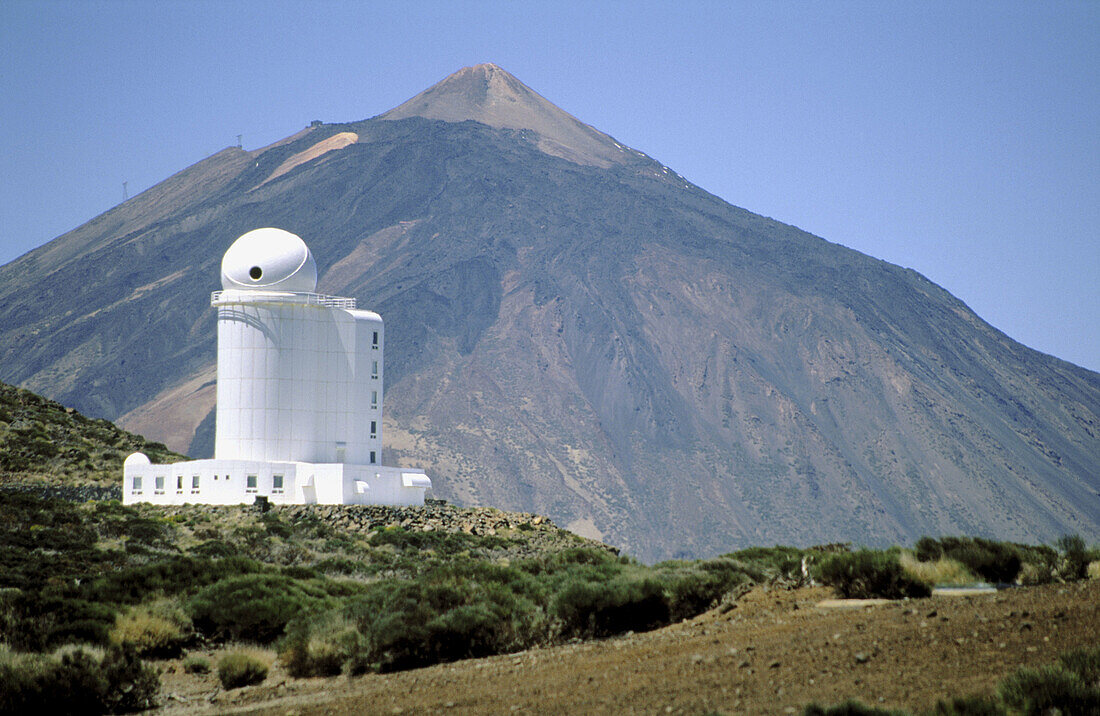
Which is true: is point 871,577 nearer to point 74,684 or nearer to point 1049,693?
point 1049,693

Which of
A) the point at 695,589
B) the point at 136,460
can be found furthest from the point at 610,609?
→ the point at 136,460

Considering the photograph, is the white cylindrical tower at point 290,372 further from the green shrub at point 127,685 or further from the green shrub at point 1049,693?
the green shrub at point 1049,693

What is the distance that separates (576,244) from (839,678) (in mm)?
148891

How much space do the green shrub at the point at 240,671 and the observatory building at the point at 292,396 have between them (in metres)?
23.2

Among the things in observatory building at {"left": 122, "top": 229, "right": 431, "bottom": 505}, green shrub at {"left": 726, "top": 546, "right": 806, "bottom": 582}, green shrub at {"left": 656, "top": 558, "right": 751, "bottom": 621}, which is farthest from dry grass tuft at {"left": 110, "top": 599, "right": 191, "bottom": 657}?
observatory building at {"left": 122, "top": 229, "right": 431, "bottom": 505}

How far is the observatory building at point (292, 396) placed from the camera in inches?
1489

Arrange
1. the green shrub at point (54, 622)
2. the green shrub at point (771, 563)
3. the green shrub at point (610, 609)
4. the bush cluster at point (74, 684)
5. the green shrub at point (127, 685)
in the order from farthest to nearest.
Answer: the green shrub at point (771, 563)
the green shrub at point (610, 609)
the green shrub at point (54, 622)
the green shrub at point (127, 685)
the bush cluster at point (74, 684)

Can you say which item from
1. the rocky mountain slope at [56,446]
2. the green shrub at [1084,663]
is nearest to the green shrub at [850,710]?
the green shrub at [1084,663]

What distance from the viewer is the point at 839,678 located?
9320mm

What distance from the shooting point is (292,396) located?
39.5 m

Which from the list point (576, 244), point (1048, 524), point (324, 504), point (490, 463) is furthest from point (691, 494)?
point (324, 504)

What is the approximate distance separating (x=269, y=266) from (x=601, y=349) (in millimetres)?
95008

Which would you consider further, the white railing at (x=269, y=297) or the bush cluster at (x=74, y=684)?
the white railing at (x=269, y=297)

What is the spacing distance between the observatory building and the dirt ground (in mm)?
24853
